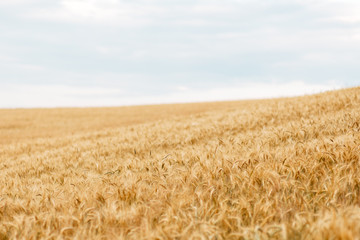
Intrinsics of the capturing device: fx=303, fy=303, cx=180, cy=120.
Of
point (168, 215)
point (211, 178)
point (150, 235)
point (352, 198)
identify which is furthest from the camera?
point (211, 178)

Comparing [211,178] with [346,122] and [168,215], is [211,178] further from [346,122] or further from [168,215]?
[346,122]

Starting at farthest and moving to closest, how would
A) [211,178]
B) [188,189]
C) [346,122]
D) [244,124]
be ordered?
[244,124] → [346,122] → [211,178] → [188,189]

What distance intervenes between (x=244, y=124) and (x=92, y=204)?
24.7ft

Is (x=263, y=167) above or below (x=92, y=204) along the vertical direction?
above

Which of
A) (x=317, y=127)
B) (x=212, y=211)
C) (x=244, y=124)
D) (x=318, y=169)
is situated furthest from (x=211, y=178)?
(x=244, y=124)

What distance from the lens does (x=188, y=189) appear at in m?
3.29

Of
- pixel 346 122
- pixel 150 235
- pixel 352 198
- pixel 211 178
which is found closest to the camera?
pixel 150 235

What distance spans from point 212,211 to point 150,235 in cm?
69

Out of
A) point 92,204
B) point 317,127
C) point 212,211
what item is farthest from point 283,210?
point 317,127

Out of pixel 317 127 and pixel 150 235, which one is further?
pixel 317 127

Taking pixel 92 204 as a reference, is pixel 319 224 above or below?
above

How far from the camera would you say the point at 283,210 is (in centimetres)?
265

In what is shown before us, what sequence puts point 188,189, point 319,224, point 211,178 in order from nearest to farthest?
1. point 319,224
2. point 188,189
3. point 211,178

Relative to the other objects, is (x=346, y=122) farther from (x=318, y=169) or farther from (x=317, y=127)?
(x=318, y=169)
